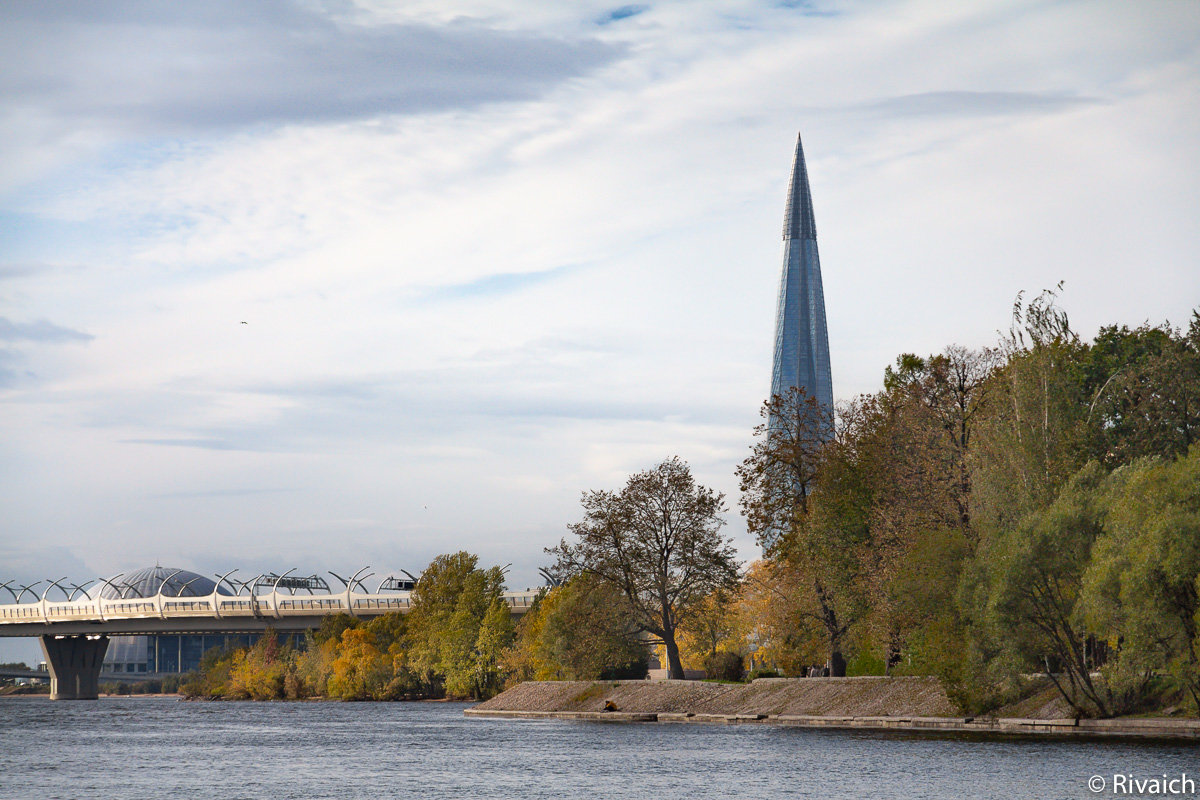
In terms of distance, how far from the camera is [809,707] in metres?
81.2

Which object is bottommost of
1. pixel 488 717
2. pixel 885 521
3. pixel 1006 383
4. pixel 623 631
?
pixel 488 717

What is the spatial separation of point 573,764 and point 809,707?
96.6ft

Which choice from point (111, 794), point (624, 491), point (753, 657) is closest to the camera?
point (111, 794)

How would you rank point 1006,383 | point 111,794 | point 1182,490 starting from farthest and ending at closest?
point 1006,383, point 1182,490, point 111,794

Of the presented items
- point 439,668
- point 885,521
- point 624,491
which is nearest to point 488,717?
point 624,491

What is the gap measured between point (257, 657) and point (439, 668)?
153 ft

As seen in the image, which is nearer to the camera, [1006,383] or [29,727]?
[1006,383]

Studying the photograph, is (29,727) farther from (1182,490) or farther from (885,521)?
(1182,490)

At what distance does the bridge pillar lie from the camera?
19412 cm

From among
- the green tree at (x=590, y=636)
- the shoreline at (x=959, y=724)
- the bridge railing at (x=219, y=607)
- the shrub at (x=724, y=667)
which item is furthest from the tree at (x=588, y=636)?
the bridge railing at (x=219, y=607)

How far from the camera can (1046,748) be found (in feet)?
170

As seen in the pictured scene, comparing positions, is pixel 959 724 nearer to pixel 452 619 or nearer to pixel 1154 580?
pixel 1154 580

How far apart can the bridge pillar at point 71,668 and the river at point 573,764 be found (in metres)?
117

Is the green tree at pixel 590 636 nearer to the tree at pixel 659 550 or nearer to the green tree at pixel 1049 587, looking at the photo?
the tree at pixel 659 550
